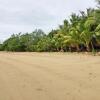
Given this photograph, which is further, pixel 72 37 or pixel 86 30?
pixel 72 37

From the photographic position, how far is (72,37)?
39.8 metres

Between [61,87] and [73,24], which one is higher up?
[73,24]

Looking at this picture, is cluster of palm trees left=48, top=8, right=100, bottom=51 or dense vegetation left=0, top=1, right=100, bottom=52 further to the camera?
dense vegetation left=0, top=1, right=100, bottom=52

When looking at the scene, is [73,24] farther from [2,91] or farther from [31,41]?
[2,91]

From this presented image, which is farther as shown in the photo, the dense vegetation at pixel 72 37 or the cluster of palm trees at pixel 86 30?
the dense vegetation at pixel 72 37

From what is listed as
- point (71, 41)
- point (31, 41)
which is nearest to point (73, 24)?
point (71, 41)

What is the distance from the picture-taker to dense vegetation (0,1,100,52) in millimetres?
35594

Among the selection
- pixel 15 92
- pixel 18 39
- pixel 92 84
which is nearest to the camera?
pixel 15 92

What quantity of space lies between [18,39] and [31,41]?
685 centimetres

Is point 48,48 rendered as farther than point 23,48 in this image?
No

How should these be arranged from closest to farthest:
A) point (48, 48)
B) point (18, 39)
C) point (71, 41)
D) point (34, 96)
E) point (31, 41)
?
point (34, 96), point (71, 41), point (48, 48), point (31, 41), point (18, 39)

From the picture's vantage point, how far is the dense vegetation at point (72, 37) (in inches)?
1401

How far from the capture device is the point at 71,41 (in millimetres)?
41906

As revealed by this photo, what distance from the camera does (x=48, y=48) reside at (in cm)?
5959
